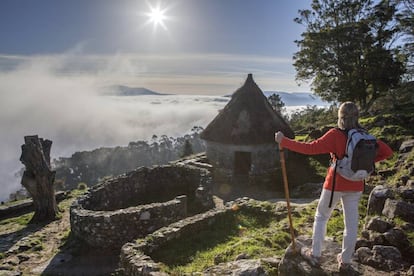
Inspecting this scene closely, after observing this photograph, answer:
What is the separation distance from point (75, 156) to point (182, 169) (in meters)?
86.6

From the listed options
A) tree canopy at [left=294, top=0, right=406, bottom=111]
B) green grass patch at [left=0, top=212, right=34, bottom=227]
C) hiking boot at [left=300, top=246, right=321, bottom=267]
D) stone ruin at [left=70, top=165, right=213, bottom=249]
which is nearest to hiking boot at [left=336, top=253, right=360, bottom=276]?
hiking boot at [left=300, top=246, right=321, bottom=267]

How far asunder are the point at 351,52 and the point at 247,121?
14897mm

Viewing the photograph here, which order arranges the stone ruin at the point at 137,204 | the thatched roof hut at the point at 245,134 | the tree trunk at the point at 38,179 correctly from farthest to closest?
the thatched roof hut at the point at 245,134
the tree trunk at the point at 38,179
the stone ruin at the point at 137,204

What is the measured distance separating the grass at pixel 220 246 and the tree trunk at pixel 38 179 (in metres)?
8.12

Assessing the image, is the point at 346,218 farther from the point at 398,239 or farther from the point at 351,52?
the point at 351,52

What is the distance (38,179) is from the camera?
537 inches

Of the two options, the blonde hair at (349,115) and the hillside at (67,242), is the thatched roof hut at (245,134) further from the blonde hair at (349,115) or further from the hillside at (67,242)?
the blonde hair at (349,115)

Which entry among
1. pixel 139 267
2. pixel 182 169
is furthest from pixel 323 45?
pixel 139 267

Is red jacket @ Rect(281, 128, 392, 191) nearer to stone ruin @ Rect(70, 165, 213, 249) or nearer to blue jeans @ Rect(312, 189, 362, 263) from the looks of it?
blue jeans @ Rect(312, 189, 362, 263)

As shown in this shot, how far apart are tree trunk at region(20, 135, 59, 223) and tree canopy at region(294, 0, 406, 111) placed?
24.5 metres

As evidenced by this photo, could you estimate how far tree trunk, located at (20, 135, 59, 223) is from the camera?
44.5ft

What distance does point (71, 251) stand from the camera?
34.3 feet

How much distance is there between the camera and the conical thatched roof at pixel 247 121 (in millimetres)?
18781

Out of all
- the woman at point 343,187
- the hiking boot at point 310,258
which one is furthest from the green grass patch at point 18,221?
the woman at point 343,187
